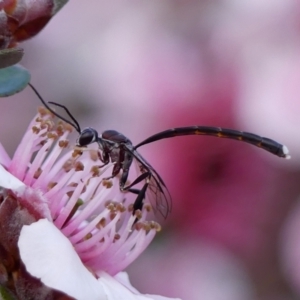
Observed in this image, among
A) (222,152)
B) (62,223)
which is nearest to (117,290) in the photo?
(62,223)

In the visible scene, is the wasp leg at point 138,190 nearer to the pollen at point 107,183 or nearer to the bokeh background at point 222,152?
the pollen at point 107,183

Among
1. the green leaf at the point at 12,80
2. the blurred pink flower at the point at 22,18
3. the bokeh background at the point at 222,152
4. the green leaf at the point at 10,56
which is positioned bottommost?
the bokeh background at the point at 222,152

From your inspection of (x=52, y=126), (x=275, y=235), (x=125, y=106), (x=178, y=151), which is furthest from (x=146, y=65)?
(x=52, y=126)

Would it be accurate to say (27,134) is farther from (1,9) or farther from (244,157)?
(244,157)

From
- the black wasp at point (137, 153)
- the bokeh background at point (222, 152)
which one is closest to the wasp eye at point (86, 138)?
the black wasp at point (137, 153)

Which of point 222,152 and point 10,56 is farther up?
point 10,56

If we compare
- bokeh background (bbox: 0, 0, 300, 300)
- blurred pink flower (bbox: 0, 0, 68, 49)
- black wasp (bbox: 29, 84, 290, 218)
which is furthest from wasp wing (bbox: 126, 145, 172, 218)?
bokeh background (bbox: 0, 0, 300, 300)

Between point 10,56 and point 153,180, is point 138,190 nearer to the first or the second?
point 153,180

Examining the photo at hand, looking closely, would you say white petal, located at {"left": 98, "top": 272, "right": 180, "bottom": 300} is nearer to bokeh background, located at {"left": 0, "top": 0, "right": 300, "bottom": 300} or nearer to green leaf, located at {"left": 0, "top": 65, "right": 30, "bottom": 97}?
green leaf, located at {"left": 0, "top": 65, "right": 30, "bottom": 97}
